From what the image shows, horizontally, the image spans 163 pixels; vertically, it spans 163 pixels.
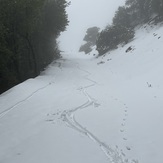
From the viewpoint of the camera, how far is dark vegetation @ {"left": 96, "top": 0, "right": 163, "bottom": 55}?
133 feet

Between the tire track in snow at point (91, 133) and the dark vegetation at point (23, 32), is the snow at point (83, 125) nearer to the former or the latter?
the tire track in snow at point (91, 133)


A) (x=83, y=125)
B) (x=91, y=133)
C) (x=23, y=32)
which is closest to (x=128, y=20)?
(x=23, y=32)

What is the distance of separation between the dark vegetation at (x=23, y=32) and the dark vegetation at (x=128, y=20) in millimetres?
9069

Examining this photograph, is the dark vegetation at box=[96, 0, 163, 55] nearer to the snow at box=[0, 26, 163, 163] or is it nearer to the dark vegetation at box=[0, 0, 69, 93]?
the dark vegetation at box=[0, 0, 69, 93]

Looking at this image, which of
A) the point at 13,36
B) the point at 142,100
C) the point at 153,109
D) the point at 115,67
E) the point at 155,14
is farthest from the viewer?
the point at 155,14

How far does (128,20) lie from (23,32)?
27171 mm

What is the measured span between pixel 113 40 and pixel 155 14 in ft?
26.0

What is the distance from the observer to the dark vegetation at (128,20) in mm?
40656

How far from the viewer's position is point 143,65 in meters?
24.8

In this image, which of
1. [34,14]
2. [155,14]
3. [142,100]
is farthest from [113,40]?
[142,100]

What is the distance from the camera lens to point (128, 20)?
4994 centimetres

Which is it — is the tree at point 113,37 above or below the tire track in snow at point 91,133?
below

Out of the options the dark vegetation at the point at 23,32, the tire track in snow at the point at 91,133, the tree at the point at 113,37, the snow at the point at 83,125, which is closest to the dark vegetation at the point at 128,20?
the tree at the point at 113,37

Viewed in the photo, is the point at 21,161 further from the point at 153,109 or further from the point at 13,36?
the point at 13,36
